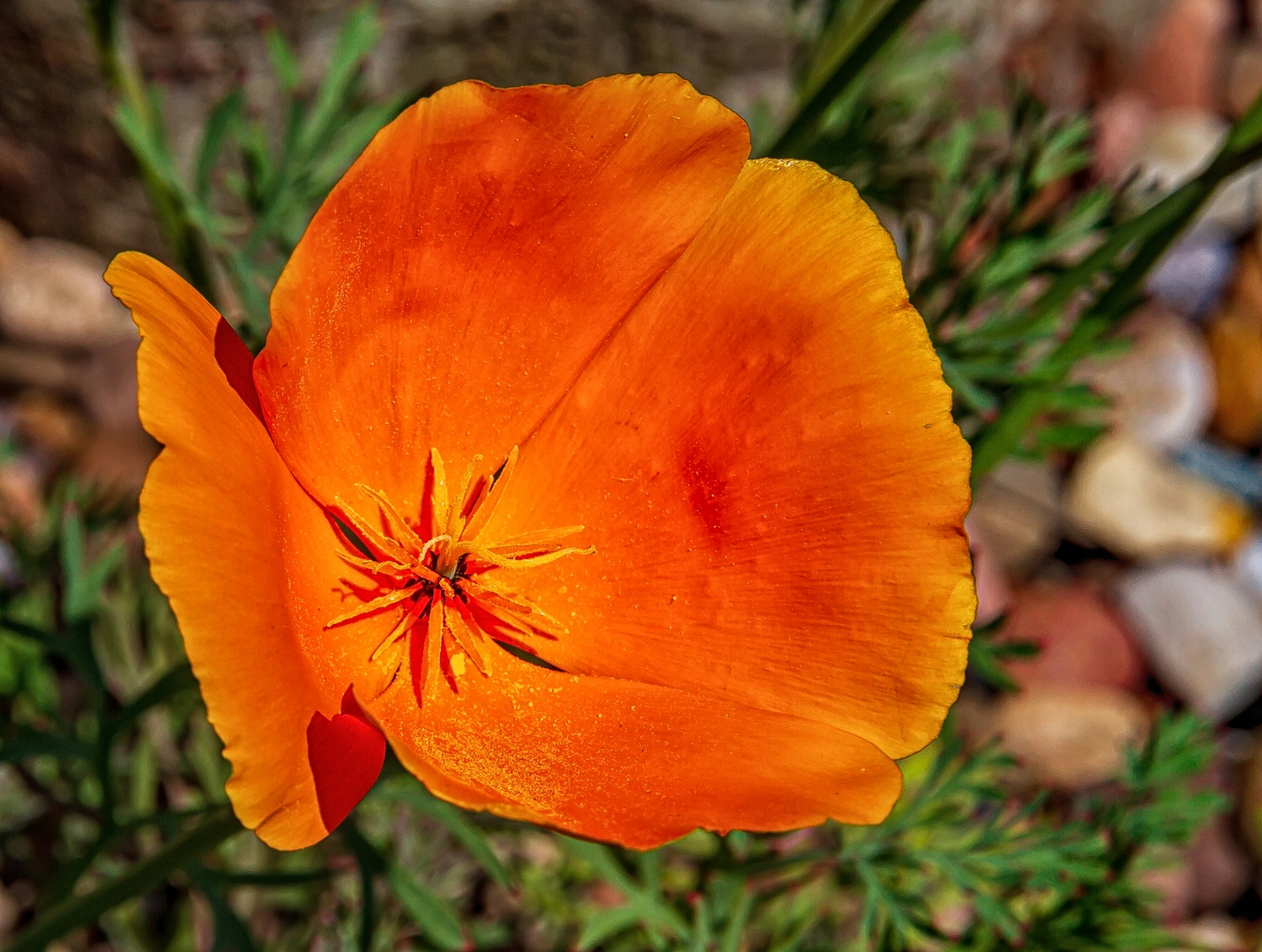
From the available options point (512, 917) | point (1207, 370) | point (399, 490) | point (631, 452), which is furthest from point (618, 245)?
point (1207, 370)

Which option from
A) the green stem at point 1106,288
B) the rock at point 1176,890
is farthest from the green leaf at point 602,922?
the rock at point 1176,890

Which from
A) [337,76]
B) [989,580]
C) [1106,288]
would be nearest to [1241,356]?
[989,580]

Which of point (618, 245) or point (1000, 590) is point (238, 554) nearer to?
point (618, 245)

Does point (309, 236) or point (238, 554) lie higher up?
point (309, 236)

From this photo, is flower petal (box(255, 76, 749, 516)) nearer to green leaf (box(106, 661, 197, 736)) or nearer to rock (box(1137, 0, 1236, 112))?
green leaf (box(106, 661, 197, 736))

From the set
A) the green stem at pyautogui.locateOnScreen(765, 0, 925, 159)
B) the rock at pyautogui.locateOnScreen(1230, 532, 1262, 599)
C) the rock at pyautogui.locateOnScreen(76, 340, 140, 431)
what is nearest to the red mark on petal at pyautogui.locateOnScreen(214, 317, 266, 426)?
the green stem at pyautogui.locateOnScreen(765, 0, 925, 159)

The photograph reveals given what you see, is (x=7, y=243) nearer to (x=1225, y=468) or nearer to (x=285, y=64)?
(x=285, y=64)
